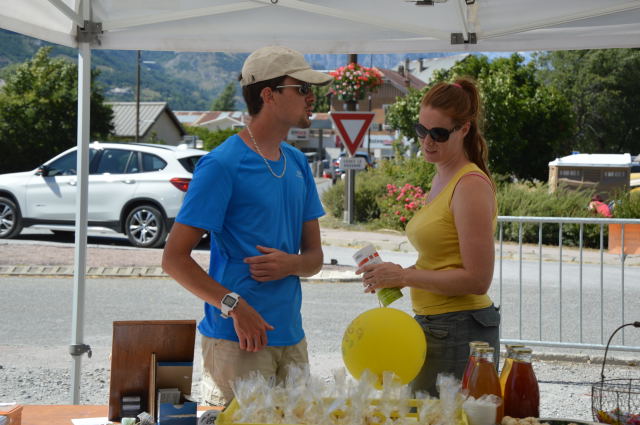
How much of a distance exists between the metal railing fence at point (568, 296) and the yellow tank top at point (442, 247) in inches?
140

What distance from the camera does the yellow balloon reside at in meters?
2.11

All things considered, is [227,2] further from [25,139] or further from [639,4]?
[25,139]

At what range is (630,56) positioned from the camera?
5322 cm

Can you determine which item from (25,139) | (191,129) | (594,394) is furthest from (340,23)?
(191,129)

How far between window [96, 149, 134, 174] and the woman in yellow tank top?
37.8 ft

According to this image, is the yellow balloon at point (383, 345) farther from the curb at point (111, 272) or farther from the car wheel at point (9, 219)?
the car wheel at point (9, 219)

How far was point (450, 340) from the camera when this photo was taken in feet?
8.93

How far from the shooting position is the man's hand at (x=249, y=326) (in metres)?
2.44

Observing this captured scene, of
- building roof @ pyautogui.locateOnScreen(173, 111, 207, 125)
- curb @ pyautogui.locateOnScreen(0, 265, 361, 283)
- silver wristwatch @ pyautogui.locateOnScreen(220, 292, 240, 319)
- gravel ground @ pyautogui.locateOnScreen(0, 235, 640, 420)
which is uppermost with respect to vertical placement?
building roof @ pyautogui.locateOnScreen(173, 111, 207, 125)

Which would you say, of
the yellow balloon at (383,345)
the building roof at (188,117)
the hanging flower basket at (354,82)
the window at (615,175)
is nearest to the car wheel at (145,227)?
the hanging flower basket at (354,82)

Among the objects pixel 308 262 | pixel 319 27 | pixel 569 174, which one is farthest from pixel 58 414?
pixel 569 174

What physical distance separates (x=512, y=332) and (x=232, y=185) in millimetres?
6592

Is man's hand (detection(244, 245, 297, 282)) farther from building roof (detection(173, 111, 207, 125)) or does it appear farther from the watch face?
building roof (detection(173, 111, 207, 125))

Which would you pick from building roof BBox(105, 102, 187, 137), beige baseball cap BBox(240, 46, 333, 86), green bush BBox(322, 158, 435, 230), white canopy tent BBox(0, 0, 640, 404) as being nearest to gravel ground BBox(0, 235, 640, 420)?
white canopy tent BBox(0, 0, 640, 404)
